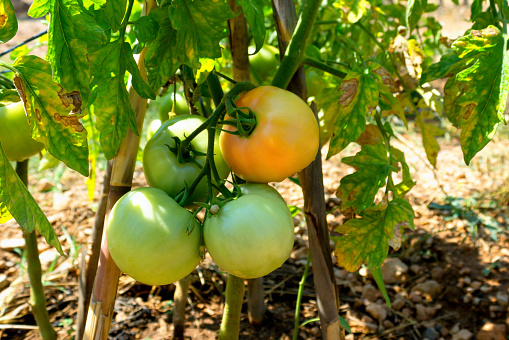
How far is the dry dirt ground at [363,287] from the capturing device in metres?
1.44

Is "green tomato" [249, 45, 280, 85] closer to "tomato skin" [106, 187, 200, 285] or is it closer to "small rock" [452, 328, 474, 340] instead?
"tomato skin" [106, 187, 200, 285]

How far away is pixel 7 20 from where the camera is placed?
1.96 feet

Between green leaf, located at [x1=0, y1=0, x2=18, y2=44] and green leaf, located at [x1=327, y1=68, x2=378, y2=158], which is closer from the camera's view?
green leaf, located at [x1=0, y1=0, x2=18, y2=44]

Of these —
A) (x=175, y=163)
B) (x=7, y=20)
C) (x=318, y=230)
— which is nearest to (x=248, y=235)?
(x=175, y=163)

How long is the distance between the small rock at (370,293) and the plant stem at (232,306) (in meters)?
0.71

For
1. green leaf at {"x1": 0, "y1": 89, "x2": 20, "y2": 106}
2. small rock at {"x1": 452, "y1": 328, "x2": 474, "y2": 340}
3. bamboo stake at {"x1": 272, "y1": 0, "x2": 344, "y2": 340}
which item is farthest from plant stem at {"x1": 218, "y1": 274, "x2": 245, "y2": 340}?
small rock at {"x1": 452, "y1": 328, "x2": 474, "y2": 340}

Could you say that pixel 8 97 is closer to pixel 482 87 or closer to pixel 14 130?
pixel 14 130

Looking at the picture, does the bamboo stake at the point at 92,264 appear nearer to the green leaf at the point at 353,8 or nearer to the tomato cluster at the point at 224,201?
the tomato cluster at the point at 224,201

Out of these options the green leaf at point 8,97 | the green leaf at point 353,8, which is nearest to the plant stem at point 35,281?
the green leaf at point 8,97

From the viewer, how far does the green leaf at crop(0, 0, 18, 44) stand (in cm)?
59

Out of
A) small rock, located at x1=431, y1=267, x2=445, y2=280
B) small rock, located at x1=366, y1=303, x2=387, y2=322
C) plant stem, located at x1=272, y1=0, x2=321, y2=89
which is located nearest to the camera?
plant stem, located at x1=272, y1=0, x2=321, y2=89

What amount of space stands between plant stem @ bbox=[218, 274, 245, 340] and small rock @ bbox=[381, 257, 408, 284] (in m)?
0.83

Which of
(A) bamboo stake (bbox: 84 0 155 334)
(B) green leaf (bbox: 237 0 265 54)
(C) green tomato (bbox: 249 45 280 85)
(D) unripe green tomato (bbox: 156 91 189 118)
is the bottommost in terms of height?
(A) bamboo stake (bbox: 84 0 155 334)

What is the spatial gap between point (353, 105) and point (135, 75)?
350 millimetres
